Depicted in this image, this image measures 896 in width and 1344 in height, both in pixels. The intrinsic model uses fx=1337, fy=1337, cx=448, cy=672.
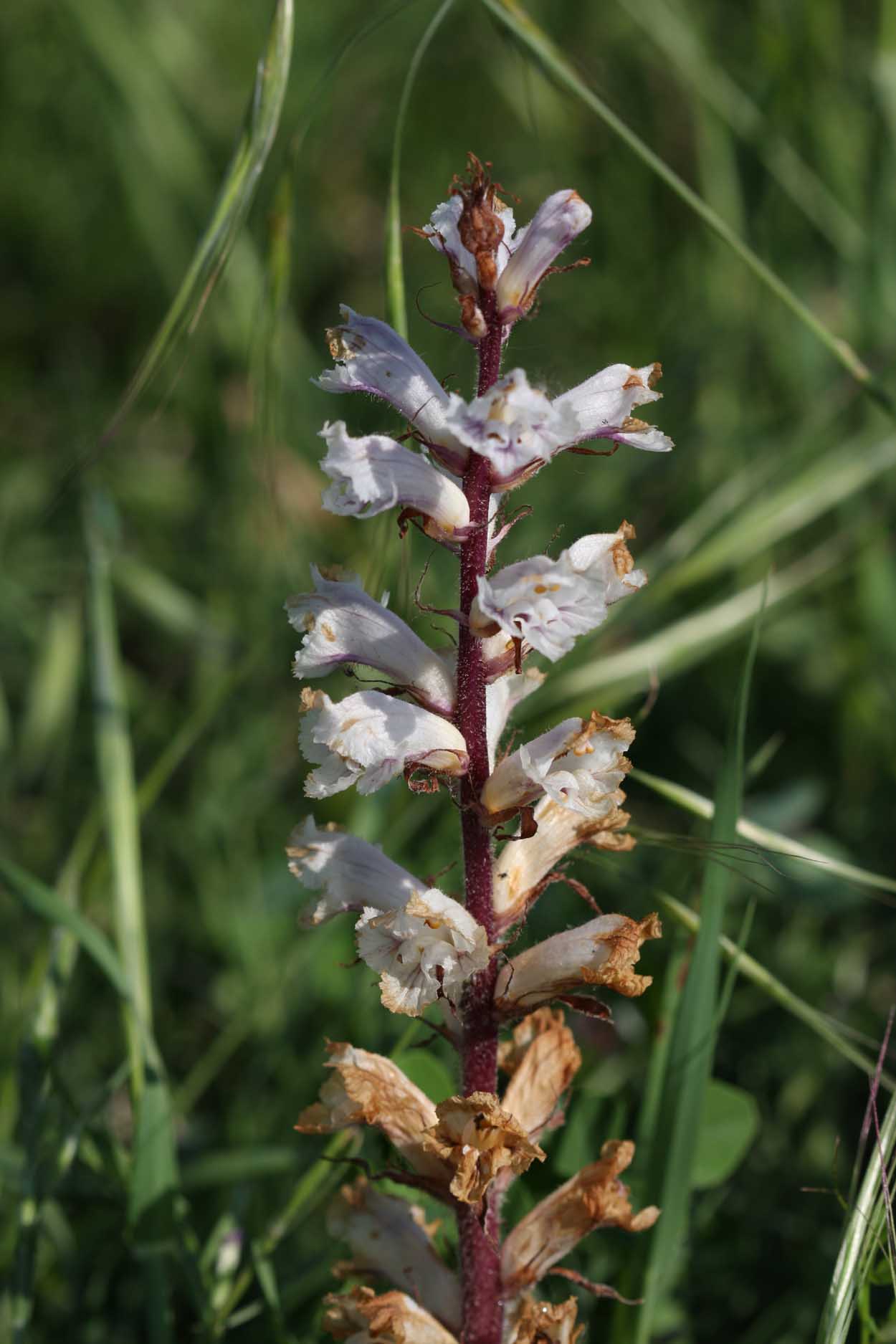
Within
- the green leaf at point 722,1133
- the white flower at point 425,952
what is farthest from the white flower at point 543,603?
the green leaf at point 722,1133

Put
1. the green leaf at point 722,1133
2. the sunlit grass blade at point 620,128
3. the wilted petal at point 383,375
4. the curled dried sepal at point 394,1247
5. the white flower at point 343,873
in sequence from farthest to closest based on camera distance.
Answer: the green leaf at point 722,1133 < the sunlit grass blade at point 620,128 < the curled dried sepal at point 394,1247 < the white flower at point 343,873 < the wilted petal at point 383,375

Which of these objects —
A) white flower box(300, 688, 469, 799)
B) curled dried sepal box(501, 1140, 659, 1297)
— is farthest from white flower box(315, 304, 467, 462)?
curled dried sepal box(501, 1140, 659, 1297)

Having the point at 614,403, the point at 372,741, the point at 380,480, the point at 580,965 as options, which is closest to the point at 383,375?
the point at 380,480

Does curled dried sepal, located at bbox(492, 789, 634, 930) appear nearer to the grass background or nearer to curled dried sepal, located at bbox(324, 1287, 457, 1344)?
the grass background

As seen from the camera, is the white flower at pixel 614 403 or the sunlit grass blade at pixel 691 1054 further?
the sunlit grass blade at pixel 691 1054

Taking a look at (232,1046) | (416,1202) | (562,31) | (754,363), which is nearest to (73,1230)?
(232,1046)

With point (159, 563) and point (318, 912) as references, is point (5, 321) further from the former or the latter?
point (318, 912)

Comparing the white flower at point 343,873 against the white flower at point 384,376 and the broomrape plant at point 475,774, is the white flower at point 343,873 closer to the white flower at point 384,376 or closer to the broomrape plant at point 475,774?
the broomrape plant at point 475,774

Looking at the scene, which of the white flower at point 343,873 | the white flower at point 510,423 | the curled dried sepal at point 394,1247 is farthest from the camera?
the curled dried sepal at point 394,1247
